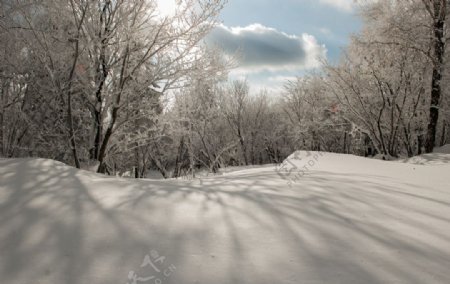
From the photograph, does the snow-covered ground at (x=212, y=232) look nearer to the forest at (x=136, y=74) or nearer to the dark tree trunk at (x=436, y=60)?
the forest at (x=136, y=74)

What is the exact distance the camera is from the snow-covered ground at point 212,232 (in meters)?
1.62

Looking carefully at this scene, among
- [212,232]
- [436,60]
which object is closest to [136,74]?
[212,232]

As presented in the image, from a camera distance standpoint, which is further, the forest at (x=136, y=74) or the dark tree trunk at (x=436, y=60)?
the dark tree trunk at (x=436, y=60)

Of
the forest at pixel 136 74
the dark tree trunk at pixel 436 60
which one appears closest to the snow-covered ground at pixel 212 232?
the forest at pixel 136 74

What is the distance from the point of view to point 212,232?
2029 millimetres

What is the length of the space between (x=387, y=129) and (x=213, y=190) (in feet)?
41.3

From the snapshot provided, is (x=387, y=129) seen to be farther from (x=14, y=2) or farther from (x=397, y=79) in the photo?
(x=14, y=2)

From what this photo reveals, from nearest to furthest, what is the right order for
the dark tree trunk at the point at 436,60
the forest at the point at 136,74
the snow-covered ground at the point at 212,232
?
the snow-covered ground at the point at 212,232 → the forest at the point at 136,74 → the dark tree trunk at the point at 436,60

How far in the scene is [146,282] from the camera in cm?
157

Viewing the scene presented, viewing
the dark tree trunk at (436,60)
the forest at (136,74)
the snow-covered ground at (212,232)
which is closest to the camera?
the snow-covered ground at (212,232)

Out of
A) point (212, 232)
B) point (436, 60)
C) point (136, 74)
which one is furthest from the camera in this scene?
point (436, 60)

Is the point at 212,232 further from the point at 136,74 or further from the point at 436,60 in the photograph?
the point at 436,60

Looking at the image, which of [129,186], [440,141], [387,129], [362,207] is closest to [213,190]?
[129,186]

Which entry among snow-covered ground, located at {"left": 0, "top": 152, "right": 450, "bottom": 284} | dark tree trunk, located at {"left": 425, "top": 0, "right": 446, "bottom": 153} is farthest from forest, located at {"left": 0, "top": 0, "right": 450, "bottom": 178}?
snow-covered ground, located at {"left": 0, "top": 152, "right": 450, "bottom": 284}
